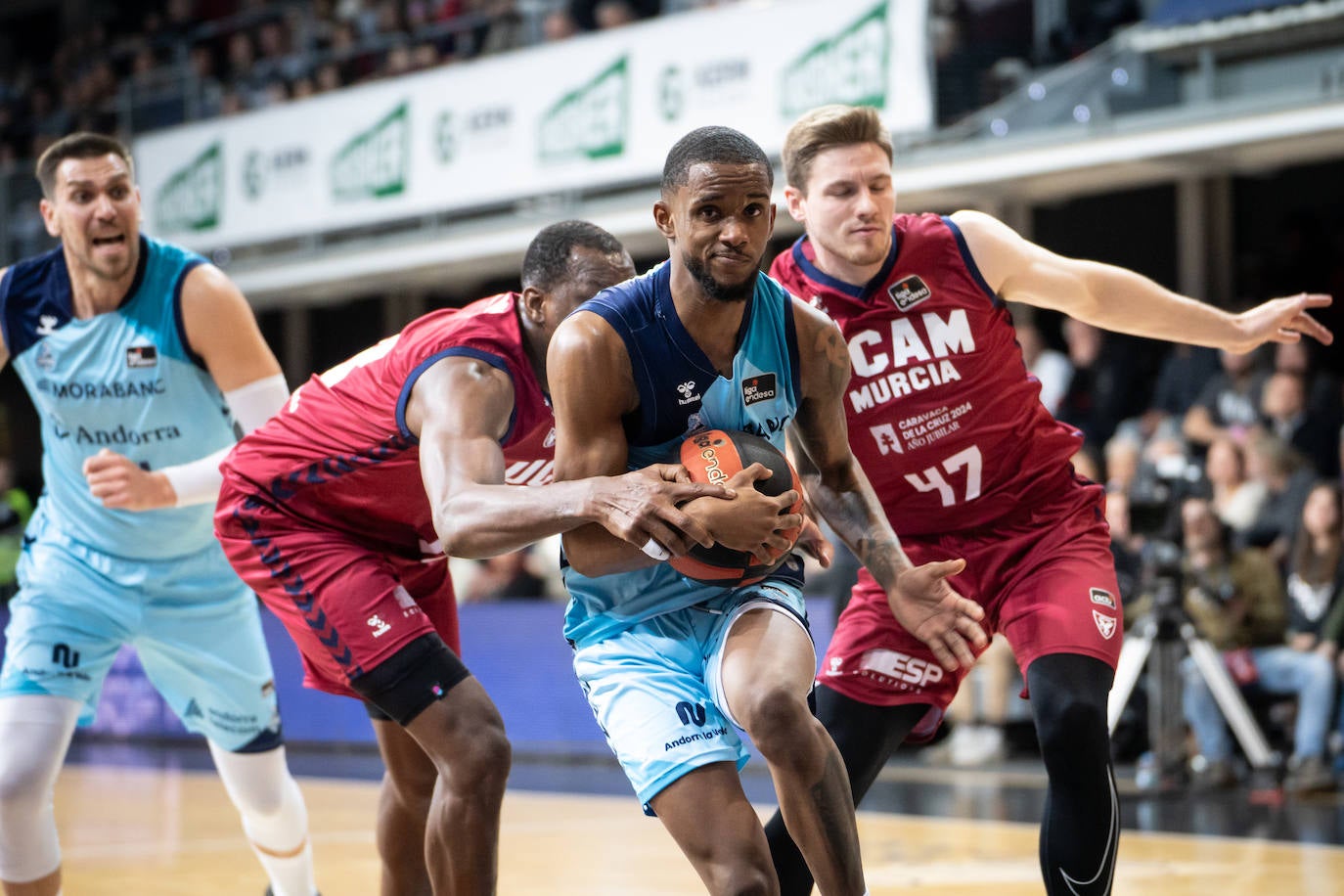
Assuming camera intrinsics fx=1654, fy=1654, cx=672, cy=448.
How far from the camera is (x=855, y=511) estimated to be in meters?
4.21

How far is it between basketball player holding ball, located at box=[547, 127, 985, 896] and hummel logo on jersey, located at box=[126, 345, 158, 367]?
187cm

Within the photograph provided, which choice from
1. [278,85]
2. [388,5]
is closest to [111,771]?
[278,85]

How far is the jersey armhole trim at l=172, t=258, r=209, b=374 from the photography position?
5086 millimetres

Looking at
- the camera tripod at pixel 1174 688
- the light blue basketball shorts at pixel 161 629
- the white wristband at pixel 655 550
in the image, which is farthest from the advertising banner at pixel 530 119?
the white wristband at pixel 655 550

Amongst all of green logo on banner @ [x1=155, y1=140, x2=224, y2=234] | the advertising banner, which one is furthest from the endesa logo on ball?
green logo on banner @ [x1=155, y1=140, x2=224, y2=234]

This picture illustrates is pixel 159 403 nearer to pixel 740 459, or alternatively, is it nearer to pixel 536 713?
pixel 740 459

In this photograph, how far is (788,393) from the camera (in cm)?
392

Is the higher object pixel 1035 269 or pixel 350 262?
pixel 1035 269

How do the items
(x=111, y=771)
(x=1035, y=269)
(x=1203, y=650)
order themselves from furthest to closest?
1. (x=111, y=771)
2. (x=1203, y=650)
3. (x=1035, y=269)

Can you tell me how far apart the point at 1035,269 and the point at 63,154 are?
2.97 m

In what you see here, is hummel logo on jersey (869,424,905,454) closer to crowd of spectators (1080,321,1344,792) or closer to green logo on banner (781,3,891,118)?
crowd of spectators (1080,321,1344,792)

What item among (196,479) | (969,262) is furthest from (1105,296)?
(196,479)

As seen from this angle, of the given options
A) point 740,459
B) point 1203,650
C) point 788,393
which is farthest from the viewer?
point 1203,650

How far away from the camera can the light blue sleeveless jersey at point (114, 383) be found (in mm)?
5109
